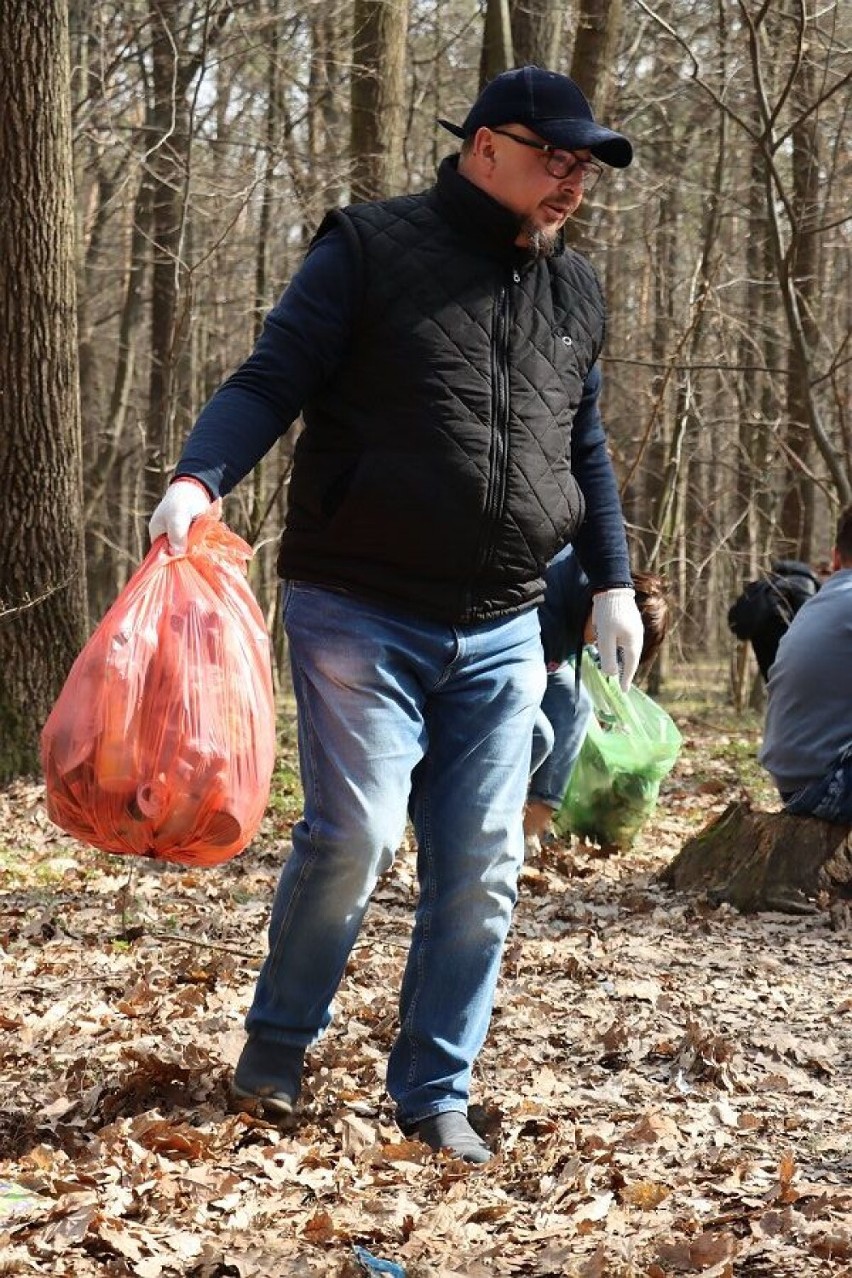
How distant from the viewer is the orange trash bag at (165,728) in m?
2.99

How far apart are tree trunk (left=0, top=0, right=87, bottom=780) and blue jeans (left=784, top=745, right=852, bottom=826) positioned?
369cm

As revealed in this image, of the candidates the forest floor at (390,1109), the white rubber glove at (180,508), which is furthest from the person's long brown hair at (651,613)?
the white rubber glove at (180,508)

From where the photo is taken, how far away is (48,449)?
7707mm

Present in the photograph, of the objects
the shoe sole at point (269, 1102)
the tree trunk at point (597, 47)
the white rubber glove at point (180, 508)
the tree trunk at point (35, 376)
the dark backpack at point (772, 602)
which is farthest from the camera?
the tree trunk at point (597, 47)

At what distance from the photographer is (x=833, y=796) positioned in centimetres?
590

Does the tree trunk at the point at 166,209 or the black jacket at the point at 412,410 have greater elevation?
the tree trunk at the point at 166,209

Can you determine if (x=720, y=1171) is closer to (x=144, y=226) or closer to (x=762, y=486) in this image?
(x=762, y=486)

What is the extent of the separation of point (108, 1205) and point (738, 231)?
1861 centimetres

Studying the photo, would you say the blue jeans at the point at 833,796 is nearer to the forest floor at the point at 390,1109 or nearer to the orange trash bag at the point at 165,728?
the forest floor at the point at 390,1109

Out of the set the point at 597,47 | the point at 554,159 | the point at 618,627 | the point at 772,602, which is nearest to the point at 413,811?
the point at 618,627

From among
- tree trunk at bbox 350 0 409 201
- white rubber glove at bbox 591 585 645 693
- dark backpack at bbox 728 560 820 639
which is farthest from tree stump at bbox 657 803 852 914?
tree trunk at bbox 350 0 409 201

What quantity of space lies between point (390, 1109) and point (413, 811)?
2.35 feet

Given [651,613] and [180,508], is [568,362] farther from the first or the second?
[651,613]

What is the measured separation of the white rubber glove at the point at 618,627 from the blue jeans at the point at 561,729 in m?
2.58
